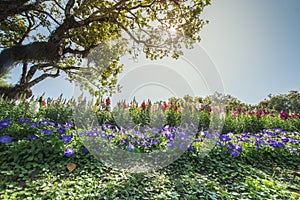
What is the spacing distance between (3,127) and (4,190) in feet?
4.55

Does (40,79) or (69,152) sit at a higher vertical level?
(40,79)

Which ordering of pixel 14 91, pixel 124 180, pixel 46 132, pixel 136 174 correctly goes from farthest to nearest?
pixel 14 91 → pixel 46 132 → pixel 136 174 → pixel 124 180

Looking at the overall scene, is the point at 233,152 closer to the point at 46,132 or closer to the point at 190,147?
the point at 190,147

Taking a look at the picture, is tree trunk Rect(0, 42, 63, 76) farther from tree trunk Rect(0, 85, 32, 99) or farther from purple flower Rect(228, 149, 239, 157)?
purple flower Rect(228, 149, 239, 157)

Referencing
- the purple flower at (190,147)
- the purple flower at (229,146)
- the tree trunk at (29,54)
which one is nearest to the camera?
the purple flower at (190,147)

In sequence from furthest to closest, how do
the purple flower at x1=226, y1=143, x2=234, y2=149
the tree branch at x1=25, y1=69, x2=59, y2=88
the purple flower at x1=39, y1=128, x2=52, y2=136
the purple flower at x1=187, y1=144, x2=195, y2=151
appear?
the tree branch at x1=25, y1=69, x2=59, y2=88
the purple flower at x1=226, y1=143, x2=234, y2=149
the purple flower at x1=187, y1=144, x2=195, y2=151
the purple flower at x1=39, y1=128, x2=52, y2=136

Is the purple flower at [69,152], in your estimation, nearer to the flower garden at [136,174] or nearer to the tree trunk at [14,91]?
the flower garden at [136,174]

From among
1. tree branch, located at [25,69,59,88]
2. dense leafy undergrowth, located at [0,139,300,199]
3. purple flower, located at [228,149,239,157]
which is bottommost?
dense leafy undergrowth, located at [0,139,300,199]

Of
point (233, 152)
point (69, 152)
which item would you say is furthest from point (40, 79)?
point (233, 152)

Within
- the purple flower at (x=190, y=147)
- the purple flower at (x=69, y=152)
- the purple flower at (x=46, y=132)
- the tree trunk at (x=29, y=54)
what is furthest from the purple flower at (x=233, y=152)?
the tree trunk at (x=29, y=54)

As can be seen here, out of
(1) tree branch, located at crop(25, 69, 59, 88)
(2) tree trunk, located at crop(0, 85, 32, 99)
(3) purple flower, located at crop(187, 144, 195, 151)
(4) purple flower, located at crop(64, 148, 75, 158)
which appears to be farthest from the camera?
(1) tree branch, located at crop(25, 69, 59, 88)

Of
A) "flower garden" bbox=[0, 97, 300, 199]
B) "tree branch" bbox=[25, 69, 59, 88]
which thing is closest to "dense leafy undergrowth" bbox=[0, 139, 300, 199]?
"flower garden" bbox=[0, 97, 300, 199]

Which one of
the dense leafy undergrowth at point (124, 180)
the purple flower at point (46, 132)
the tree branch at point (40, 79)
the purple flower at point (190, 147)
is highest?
the tree branch at point (40, 79)

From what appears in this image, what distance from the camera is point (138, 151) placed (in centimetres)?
276
